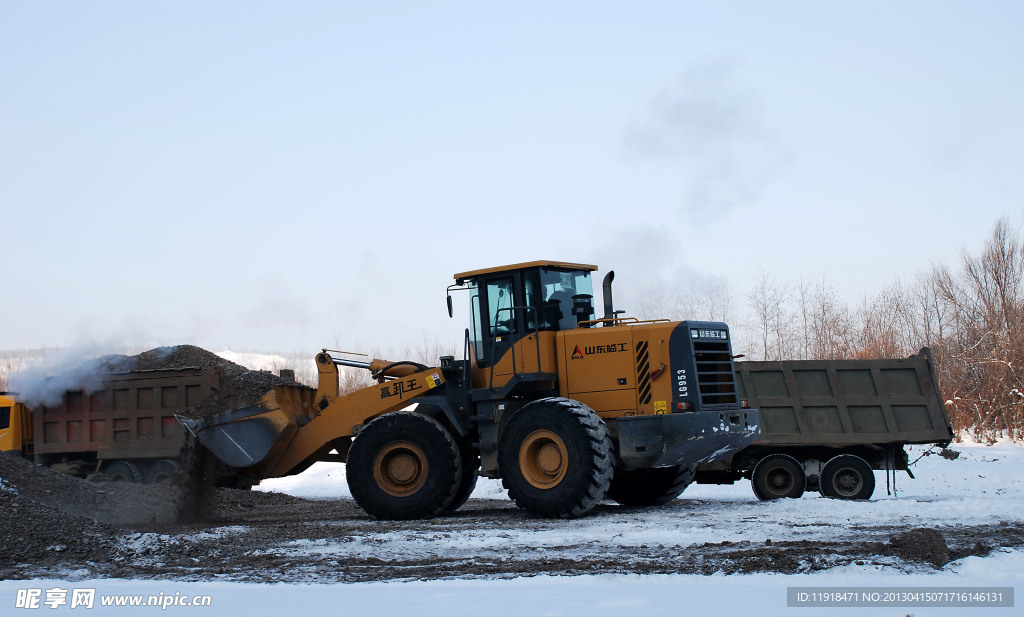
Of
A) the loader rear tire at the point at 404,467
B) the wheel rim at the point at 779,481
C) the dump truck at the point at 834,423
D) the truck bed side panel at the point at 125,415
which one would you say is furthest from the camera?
the truck bed side panel at the point at 125,415

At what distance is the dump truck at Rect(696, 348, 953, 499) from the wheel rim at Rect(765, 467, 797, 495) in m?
0.02

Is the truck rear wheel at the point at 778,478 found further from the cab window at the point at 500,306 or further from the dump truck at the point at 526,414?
the cab window at the point at 500,306

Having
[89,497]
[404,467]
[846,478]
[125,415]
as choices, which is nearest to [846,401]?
[846,478]

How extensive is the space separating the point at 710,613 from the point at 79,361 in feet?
55.0

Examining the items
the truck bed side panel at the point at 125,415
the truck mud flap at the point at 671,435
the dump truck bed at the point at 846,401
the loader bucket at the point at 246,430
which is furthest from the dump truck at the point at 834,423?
the truck bed side panel at the point at 125,415

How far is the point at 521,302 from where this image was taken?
14109 millimetres

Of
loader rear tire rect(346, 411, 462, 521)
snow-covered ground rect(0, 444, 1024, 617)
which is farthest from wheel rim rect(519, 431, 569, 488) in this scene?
loader rear tire rect(346, 411, 462, 521)

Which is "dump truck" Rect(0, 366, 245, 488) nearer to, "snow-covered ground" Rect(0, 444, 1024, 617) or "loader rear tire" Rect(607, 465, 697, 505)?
"loader rear tire" Rect(607, 465, 697, 505)

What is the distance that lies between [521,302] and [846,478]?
6.03m

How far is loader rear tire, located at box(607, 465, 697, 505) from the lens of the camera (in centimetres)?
1517

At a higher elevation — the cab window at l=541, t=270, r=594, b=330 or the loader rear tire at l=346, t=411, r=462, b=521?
the cab window at l=541, t=270, r=594, b=330

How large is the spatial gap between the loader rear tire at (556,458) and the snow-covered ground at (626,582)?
0.42 meters

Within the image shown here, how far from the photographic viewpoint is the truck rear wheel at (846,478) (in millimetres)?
15500

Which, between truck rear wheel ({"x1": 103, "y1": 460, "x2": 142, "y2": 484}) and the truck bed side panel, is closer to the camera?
the truck bed side panel
